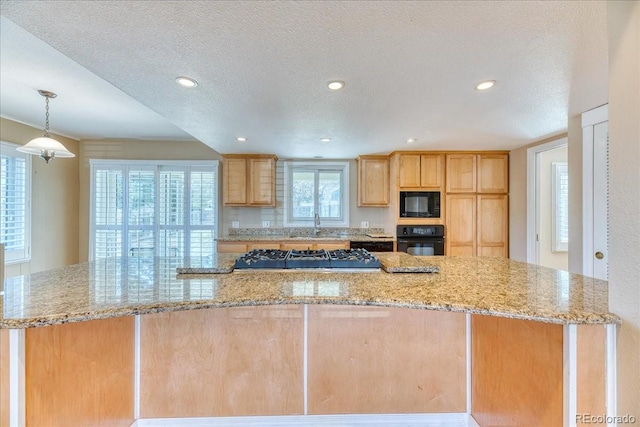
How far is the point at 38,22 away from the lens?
1.27 m

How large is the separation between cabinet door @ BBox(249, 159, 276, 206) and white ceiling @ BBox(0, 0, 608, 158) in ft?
4.17

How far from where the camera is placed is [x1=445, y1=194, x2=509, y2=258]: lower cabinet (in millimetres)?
4070

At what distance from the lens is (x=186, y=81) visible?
6.15 feet

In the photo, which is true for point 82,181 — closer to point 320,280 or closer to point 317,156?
point 317,156

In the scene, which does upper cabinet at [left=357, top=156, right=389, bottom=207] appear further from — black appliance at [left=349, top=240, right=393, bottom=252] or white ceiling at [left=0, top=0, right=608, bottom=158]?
white ceiling at [left=0, top=0, right=608, bottom=158]

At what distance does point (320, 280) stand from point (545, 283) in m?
1.03

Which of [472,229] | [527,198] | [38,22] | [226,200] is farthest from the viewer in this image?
[226,200]

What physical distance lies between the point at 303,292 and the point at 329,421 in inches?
39.2

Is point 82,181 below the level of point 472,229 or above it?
above

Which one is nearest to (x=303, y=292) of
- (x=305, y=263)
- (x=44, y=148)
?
(x=305, y=263)

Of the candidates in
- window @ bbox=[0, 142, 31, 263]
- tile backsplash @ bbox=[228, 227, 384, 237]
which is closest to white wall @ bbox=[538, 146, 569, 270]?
tile backsplash @ bbox=[228, 227, 384, 237]

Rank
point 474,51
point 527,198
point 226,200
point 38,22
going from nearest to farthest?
point 38,22, point 474,51, point 527,198, point 226,200

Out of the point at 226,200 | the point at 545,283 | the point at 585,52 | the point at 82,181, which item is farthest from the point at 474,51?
the point at 82,181

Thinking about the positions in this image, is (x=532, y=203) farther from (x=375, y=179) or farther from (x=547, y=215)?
(x=375, y=179)
